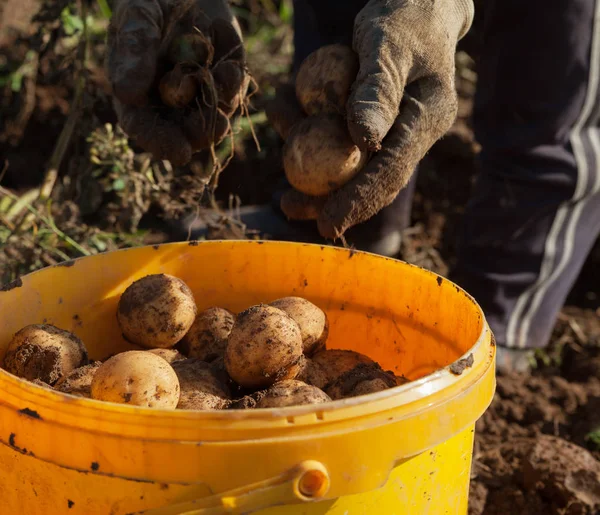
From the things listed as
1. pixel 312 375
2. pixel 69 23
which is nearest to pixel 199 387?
pixel 312 375

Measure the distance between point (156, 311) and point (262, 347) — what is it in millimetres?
333

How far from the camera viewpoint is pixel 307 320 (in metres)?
1.71

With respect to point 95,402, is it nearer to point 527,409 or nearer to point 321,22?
point 527,409

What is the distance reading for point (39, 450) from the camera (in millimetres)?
1134

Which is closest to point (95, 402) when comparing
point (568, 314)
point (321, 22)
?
point (321, 22)

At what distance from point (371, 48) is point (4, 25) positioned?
3.12 m

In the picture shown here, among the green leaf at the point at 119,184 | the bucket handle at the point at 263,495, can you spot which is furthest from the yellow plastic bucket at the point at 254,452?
the green leaf at the point at 119,184

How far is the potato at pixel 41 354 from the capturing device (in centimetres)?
151

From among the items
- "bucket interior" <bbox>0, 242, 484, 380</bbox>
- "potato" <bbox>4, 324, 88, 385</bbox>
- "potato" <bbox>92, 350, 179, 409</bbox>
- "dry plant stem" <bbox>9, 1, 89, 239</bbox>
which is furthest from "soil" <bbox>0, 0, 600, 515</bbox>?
"potato" <bbox>4, 324, 88, 385</bbox>

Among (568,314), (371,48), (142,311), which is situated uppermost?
(371,48)

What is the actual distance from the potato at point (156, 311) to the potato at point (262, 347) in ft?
0.77

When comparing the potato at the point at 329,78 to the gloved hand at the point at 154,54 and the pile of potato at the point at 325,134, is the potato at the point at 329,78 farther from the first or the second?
the gloved hand at the point at 154,54

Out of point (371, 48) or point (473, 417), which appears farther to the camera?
point (371, 48)

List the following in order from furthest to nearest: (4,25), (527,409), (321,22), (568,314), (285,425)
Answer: (4,25)
(568,314)
(321,22)
(527,409)
(285,425)
